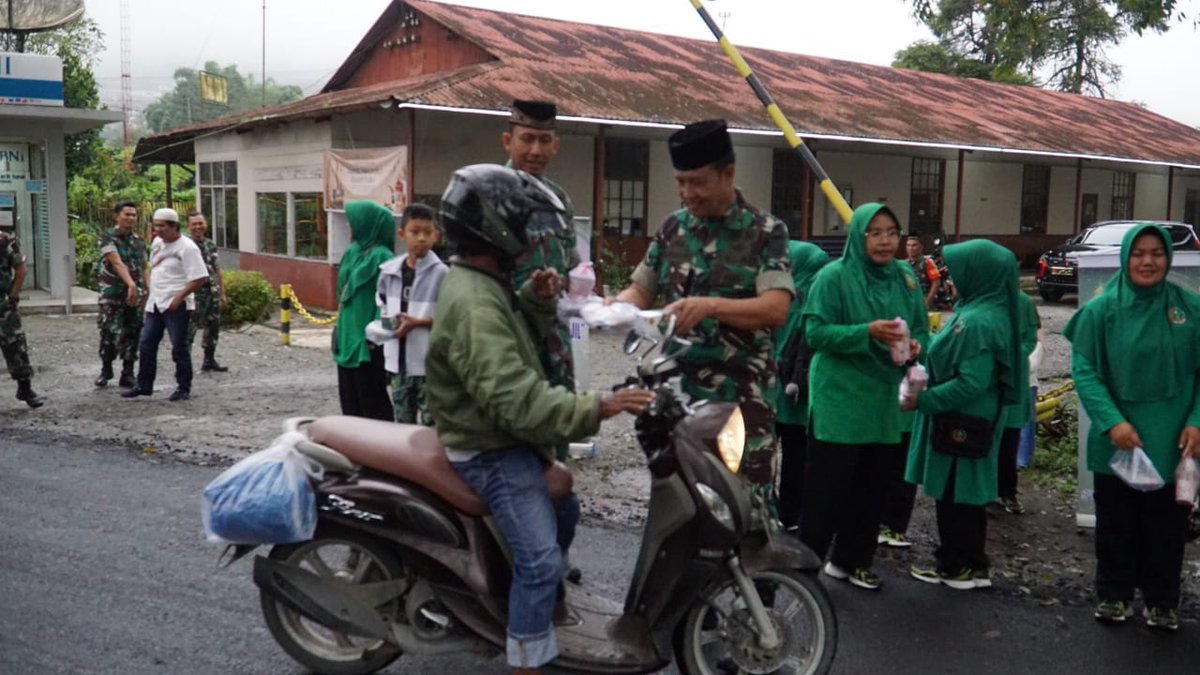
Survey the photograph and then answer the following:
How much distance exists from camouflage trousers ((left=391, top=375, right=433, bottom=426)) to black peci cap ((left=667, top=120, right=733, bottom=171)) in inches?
93.4

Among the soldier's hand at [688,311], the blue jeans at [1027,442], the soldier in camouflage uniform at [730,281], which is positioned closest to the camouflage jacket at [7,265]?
the soldier in camouflage uniform at [730,281]

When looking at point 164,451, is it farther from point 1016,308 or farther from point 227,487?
point 1016,308

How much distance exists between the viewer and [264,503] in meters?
3.46

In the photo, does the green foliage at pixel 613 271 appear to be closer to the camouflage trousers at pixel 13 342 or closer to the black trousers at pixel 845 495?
the camouflage trousers at pixel 13 342

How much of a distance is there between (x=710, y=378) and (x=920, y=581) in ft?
6.17

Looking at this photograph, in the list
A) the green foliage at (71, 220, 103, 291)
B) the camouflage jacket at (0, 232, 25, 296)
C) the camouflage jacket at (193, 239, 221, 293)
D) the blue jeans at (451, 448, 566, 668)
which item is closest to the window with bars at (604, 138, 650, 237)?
the green foliage at (71, 220, 103, 291)

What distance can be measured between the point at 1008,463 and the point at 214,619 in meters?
4.30

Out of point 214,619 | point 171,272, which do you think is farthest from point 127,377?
point 214,619

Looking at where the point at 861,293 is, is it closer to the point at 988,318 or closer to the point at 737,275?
the point at 988,318

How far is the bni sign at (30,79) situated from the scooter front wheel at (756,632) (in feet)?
53.8

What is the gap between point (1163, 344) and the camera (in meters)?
4.30

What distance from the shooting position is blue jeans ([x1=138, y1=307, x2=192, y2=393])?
30.6 ft

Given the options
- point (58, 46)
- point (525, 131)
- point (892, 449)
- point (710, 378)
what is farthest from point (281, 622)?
point (58, 46)

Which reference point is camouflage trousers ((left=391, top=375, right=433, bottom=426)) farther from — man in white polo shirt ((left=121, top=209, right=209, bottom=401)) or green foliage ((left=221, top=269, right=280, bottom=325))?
green foliage ((left=221, top=269, right=280, bottom=325))
